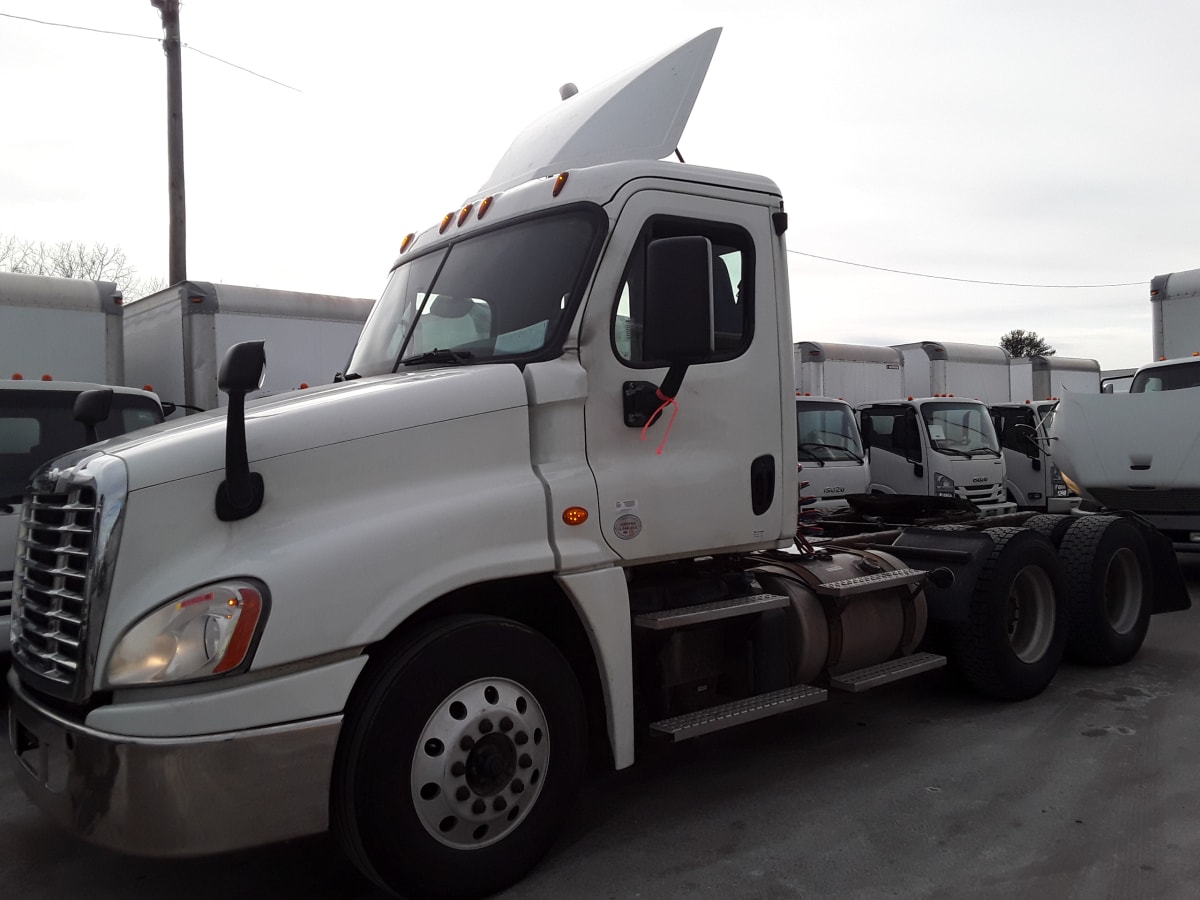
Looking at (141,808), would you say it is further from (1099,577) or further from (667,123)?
(1099,577)

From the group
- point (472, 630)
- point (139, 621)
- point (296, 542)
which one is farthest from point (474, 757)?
point (139, 621)

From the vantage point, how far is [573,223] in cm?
404

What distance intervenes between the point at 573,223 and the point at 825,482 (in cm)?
856

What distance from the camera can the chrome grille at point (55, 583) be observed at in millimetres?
3020

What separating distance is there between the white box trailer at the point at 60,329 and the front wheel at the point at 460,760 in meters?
8.30

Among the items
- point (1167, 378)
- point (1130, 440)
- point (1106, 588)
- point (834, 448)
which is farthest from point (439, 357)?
point (1167, 378)

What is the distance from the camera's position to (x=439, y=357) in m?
4.06

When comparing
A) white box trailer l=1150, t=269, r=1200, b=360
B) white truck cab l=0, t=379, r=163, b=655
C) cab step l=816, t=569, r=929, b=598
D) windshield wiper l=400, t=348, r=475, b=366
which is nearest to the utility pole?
white truck cab l=0, t=379, r=163, b=655

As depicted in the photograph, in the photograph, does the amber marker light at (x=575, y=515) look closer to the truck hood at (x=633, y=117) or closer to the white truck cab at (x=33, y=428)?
the truck hood at (x=633, y=117)

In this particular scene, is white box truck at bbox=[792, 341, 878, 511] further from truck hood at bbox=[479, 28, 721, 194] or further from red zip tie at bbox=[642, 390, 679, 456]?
A: red zip tie at bbox=[642, 390, 679, 456]

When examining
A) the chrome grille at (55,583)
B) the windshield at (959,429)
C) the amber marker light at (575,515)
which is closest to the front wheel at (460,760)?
the amber marker light at (575,515)

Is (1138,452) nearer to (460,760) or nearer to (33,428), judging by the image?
(460,760)

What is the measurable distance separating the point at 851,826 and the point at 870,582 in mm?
1312

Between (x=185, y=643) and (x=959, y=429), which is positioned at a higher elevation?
(x=959, y=429)
